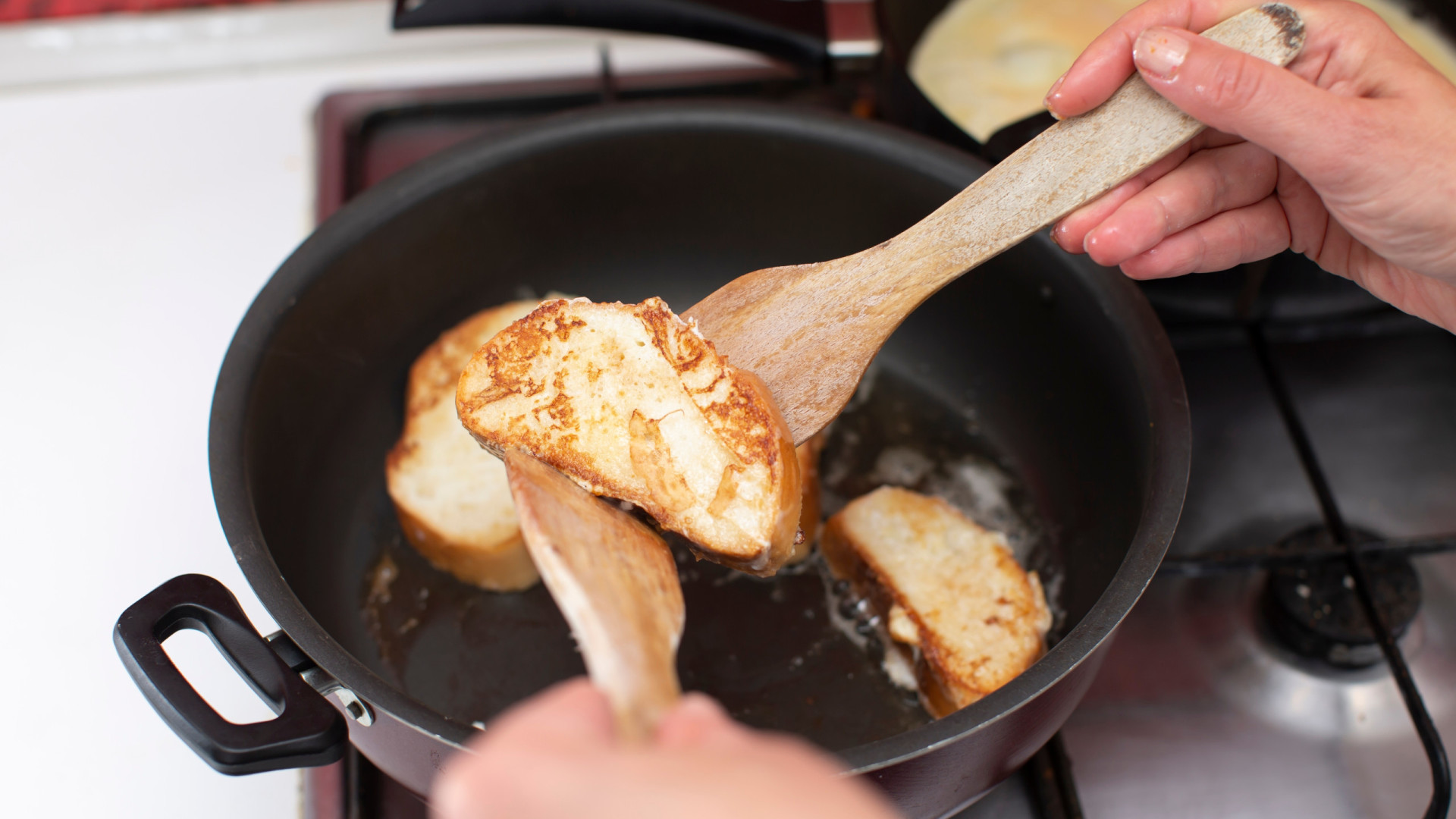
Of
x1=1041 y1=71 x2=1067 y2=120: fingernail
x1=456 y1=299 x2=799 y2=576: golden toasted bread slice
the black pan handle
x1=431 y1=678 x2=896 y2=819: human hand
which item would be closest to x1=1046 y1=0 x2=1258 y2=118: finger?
x1=1041 y1=71 x2=1067 y2=120: fingernail

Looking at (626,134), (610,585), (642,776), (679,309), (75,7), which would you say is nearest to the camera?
(642,776)

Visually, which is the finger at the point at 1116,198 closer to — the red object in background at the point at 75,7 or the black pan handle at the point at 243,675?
the black pan handle at the point at 243,675

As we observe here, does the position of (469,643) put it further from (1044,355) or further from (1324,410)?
(1324,410)

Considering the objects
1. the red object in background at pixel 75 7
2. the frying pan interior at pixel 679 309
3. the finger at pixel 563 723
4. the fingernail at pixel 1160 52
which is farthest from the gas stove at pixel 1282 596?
the finger at pixel 563 723

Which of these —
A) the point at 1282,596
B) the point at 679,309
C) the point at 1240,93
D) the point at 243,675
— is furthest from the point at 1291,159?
the point at 243,675

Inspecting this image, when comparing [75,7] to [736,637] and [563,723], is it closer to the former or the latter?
[736,637]

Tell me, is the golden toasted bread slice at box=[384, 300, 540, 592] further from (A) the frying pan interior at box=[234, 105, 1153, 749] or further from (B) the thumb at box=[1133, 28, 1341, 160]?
(B) the thumb at box=[1133, 28, 1341, 160]
